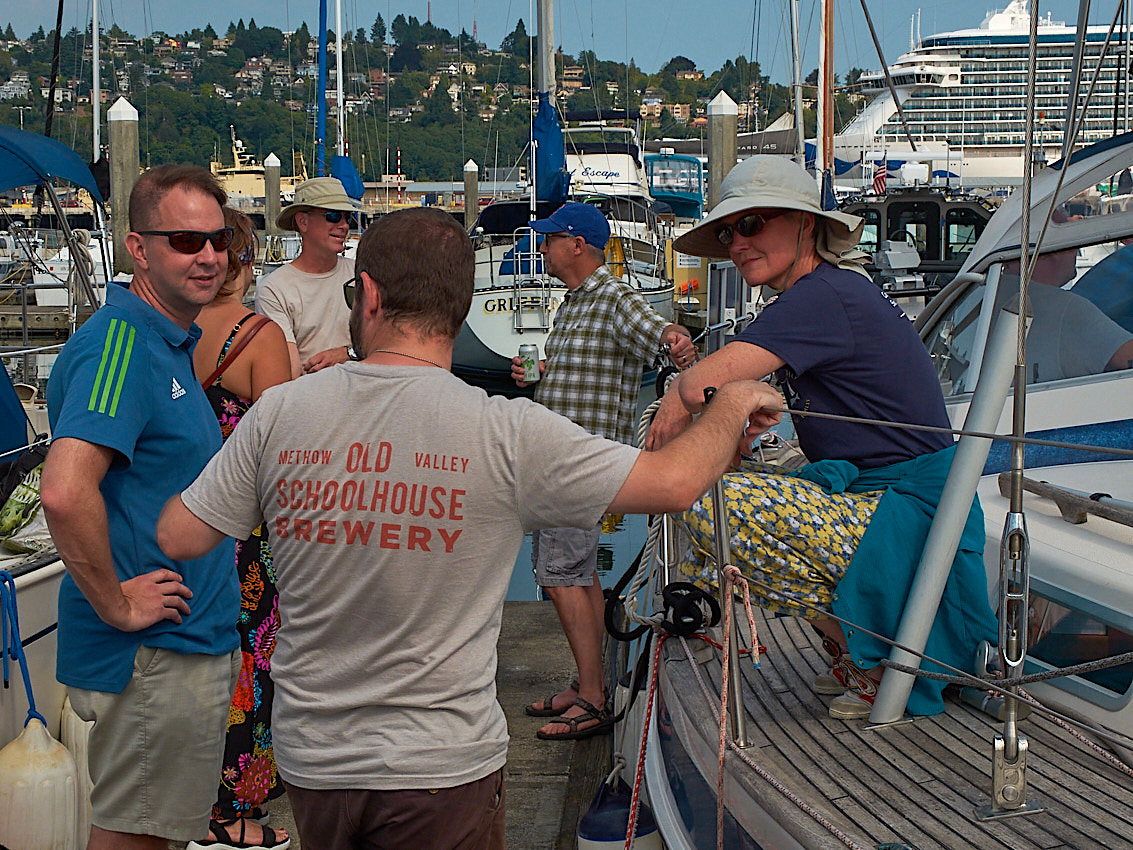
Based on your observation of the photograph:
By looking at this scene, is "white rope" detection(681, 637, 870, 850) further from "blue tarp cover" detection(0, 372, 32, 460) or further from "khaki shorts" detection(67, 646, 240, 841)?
"blue tarp cover" detection(0, 372, 32, 460)

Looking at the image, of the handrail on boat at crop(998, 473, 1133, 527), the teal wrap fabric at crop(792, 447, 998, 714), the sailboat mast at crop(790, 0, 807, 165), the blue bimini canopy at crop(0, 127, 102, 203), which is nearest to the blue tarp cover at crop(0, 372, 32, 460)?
the blue bimini canopy at crop(0, 127, 102, 203)

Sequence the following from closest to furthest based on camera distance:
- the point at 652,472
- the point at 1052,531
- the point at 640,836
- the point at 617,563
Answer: the point at 652,472, the point at 1052,531, the point at 640,836, the point at 617,563

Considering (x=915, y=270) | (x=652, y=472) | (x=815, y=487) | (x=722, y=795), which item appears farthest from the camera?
(x=915, y=270)

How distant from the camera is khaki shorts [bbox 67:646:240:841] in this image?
2.61 m

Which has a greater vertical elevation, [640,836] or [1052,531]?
[1052,531]

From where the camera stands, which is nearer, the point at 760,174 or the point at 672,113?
the point at 760,174

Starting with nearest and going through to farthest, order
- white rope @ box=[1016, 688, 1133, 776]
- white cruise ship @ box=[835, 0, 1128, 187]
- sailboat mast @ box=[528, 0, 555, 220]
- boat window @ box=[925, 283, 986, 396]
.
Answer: white rope @ box=[1016, 688, 1133, 776], boat window @ box=[925, 283, 986, 396], sailboat mast @ box=[528, 0, 555, 220], white cruise ship @ box=[835, 0, 1128, 187]

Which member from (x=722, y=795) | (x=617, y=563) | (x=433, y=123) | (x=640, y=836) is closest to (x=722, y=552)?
(x=722, y=795)

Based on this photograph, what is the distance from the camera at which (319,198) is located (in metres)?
4.82

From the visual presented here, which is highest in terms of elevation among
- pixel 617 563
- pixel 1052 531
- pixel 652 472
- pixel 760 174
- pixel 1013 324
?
pixel 760 174

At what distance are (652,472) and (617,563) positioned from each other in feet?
26.2

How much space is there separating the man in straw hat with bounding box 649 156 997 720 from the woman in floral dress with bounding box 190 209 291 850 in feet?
4.53

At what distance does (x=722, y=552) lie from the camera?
2.64 meters

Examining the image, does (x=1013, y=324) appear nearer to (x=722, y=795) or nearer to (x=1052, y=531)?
(x=1052, y=531)
